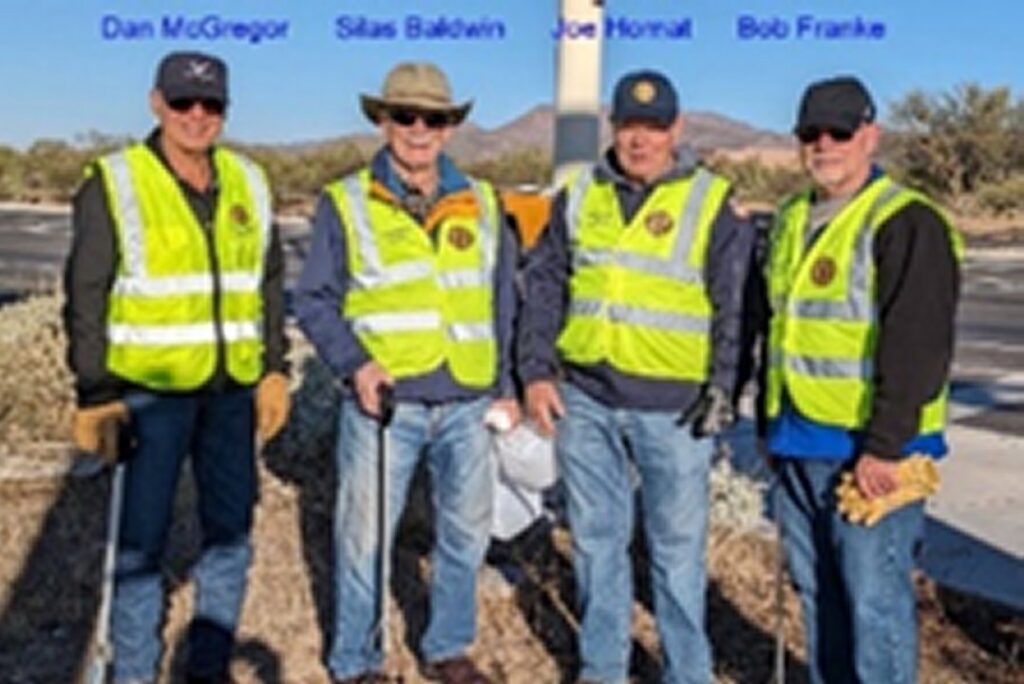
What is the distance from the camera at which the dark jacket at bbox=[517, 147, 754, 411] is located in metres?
4.66

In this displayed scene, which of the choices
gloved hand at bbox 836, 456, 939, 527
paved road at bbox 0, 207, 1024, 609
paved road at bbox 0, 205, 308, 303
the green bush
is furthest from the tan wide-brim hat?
the green bush

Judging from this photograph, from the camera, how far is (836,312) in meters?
4.05

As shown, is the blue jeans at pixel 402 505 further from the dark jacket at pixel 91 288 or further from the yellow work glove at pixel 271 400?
the dark jacket at pixel 91 288

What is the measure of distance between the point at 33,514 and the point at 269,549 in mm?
1123

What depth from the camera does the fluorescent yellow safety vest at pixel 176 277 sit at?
15.0 ft

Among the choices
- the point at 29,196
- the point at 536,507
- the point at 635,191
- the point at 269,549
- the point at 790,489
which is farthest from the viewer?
the point at 29,196

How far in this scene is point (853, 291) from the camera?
4008 millimetres

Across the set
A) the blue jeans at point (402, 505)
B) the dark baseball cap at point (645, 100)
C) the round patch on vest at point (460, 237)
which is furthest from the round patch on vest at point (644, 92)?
the blue jeans at point (402, 505)

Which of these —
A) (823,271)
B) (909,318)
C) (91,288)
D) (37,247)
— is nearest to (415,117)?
(91,288)

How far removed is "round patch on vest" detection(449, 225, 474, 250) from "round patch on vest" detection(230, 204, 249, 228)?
2.04 feet

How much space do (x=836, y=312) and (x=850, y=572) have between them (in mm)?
678

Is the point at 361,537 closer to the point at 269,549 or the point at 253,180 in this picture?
the point at 253,180

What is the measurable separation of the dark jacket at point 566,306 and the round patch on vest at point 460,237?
0.72 feet

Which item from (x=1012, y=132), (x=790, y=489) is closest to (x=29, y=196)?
(x=1012, y=132)
